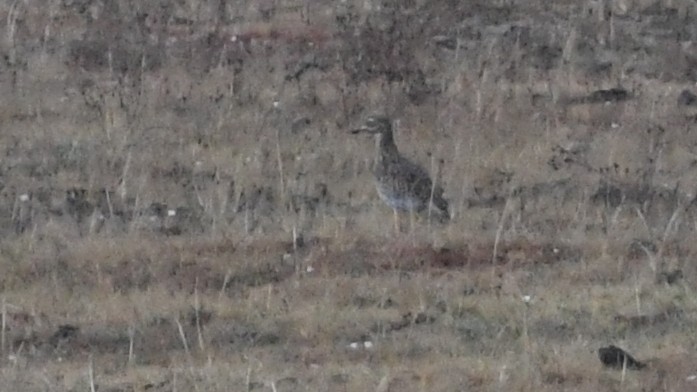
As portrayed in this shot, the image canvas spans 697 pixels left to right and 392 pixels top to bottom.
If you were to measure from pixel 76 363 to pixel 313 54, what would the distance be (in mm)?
7879

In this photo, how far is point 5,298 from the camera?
8812 millimetres

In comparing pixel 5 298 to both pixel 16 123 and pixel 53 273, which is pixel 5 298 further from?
pixel 16 123

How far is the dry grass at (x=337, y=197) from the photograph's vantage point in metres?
8.01

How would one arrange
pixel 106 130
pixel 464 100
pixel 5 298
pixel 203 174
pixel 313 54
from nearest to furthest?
pixel 5 298
pixel 203 174
pixel 106 130
pixel 464 100
pixel 313 54

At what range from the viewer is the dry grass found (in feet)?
26.3

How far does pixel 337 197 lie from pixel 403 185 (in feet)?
2.50

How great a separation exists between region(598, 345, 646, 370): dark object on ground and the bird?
7.89 ft

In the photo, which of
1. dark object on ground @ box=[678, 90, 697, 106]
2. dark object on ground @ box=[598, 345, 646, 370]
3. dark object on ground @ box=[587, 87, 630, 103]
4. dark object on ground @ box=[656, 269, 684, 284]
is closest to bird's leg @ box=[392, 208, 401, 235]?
dark object on ground @ box=[656, 269, 684, 284]

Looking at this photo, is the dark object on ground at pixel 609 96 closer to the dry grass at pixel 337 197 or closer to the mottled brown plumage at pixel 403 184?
the dry grass at pixel 337 197

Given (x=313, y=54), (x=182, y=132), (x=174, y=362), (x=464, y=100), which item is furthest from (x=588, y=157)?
(x=174, y=362)

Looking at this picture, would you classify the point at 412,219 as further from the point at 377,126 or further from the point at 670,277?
the point at 377,126

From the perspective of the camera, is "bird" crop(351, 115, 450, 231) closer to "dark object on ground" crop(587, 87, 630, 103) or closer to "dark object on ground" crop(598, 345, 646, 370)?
"dark object on ground" crop(598, 345, 646, 370)

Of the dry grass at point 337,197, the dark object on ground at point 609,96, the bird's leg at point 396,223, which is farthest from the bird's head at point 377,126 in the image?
the dark object on ground at point 609,96

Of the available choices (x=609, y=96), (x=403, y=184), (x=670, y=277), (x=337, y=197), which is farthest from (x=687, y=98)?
(x=670, y=277)
